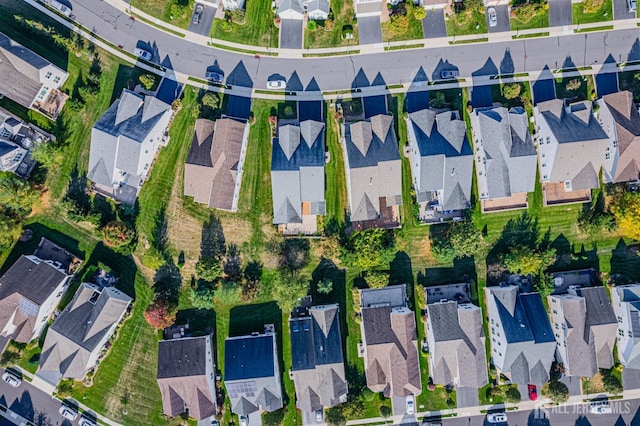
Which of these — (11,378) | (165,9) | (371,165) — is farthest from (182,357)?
(165,9)

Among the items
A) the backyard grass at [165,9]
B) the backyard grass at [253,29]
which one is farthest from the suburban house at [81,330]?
the backyard grass at [253,29]

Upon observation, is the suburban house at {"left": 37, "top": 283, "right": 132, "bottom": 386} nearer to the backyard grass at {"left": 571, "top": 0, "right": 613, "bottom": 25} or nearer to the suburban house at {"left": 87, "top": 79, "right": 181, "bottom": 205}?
the suburban house at {"left": 87, "top": 79, "right": 181, "bottom": 205}

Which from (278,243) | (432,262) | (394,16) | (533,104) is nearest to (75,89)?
(278,243)

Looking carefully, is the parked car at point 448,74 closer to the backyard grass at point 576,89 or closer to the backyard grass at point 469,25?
the backyard grass at point 469,25

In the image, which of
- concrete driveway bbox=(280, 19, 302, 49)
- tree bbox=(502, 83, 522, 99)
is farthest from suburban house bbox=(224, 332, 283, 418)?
tree bbox=(502, 83, 522, 99)

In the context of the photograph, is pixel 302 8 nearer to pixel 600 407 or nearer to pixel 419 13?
pixel 419 13
